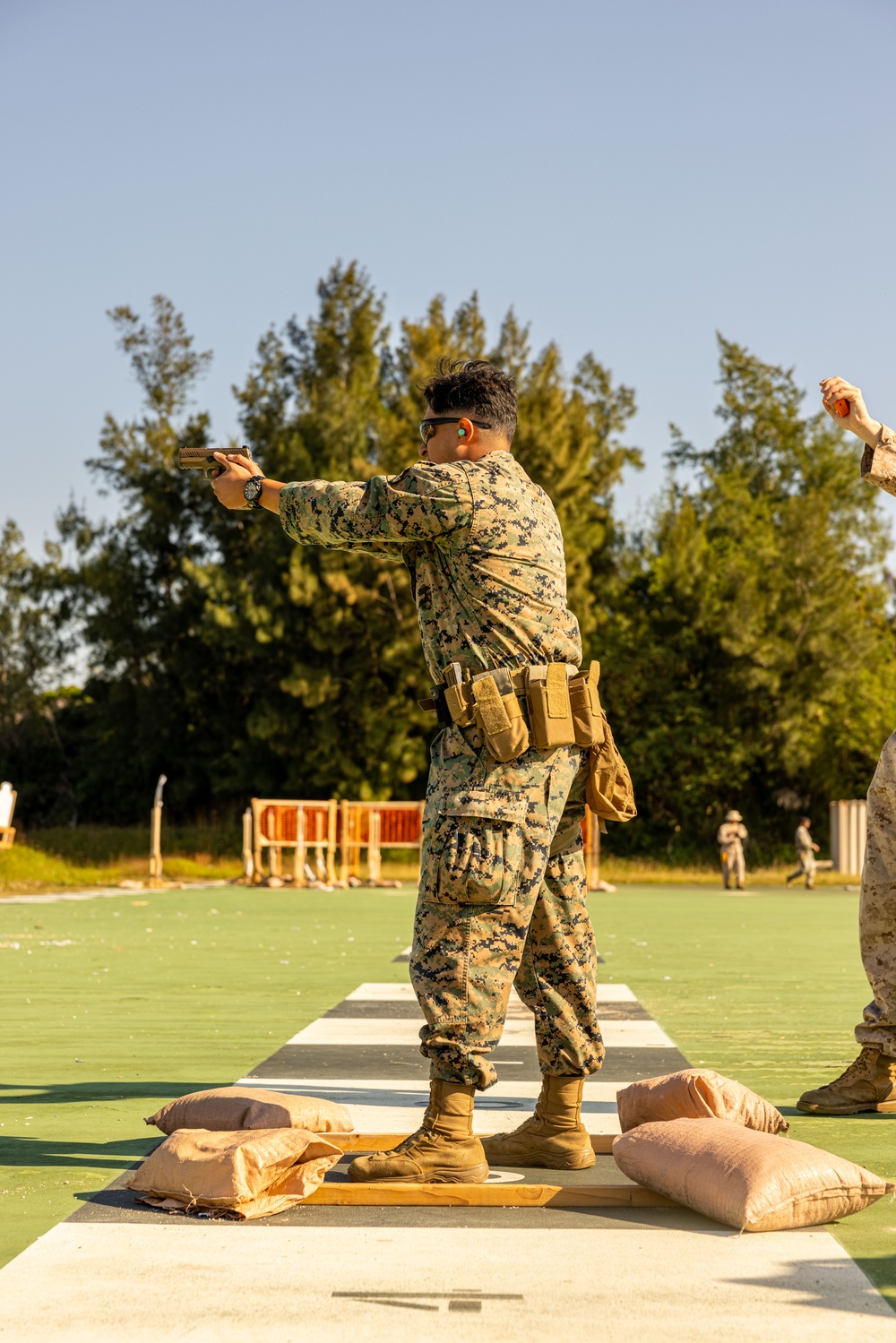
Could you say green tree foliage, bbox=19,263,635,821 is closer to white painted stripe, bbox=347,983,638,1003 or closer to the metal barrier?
the metal barrier

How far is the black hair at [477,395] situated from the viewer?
12.1 ft

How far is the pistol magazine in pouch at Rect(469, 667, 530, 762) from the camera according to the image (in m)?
3.35

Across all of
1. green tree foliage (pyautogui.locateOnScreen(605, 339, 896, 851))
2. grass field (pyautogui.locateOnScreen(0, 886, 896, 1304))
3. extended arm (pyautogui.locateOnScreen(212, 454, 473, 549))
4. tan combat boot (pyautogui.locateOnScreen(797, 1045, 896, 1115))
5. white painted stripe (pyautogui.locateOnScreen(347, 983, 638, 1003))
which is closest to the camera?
extended arm (pyautogui.locateOnScreen(212, 454, 473, 549))

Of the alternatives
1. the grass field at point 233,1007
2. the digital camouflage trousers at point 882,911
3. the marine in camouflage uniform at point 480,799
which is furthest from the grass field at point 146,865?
the marine in camouflage uniform at point 480,799

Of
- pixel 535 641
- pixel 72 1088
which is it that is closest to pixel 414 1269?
pixel 535 641

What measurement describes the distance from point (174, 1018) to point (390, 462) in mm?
31935

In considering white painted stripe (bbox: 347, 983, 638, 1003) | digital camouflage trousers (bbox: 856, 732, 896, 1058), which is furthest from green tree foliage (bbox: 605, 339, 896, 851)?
digital camouflage trousers (bbox: 856, 732, 896, 1058)

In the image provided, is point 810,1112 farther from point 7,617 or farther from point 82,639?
point 7,617

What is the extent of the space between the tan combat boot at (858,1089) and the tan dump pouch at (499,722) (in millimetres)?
1801

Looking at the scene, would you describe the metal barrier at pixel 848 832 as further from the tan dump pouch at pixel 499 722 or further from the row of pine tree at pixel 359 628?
the tan dump pouch at pixel 499 722

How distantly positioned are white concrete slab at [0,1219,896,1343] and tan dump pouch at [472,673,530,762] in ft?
3.37

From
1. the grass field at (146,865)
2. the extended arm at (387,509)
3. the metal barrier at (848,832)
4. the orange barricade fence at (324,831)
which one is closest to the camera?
the extended arm at (387,509)

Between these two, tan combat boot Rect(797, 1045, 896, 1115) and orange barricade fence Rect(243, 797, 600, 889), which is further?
orange barricade fence Rect(243, 797, 600, 889)

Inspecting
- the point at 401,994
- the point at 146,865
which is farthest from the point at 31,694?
the point at 401,994
